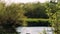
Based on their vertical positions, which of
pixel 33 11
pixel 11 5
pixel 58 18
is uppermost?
pixel 58 18

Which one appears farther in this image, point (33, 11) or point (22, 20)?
point (33, 11)

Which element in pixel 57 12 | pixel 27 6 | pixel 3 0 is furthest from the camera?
pixel 27 6

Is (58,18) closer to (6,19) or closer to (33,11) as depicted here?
(6,19)

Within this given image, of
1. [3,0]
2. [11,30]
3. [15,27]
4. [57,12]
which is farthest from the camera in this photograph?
[3,0]

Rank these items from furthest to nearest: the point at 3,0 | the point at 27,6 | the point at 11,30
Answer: the point at 27,6
the point at 3,0
the point at 11,30

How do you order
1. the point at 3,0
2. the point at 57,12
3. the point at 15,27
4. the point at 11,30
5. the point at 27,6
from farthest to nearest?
the point at 27,6, the point at 3,0, the point at 15,27, the point at 11,30, the point at 57,12

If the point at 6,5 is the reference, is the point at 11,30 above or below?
below

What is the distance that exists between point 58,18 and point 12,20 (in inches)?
308

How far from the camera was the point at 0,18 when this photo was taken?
10.5 meters

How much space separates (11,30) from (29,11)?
555 cm

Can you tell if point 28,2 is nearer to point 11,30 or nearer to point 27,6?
point 27,6

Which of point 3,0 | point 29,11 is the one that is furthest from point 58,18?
point 29,11

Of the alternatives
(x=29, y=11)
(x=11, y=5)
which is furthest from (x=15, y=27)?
(x=29, y=11)

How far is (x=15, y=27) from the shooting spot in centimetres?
1067
